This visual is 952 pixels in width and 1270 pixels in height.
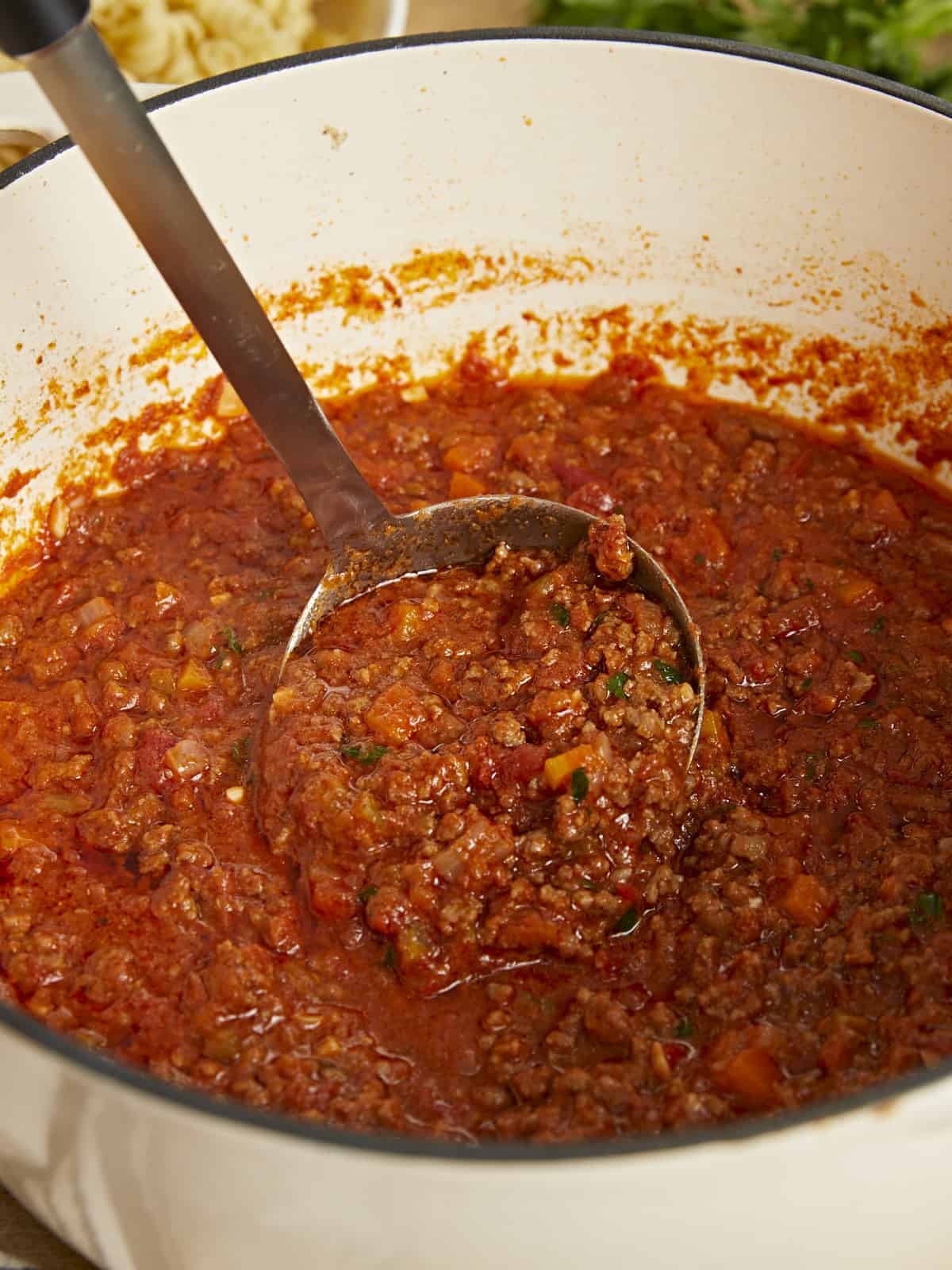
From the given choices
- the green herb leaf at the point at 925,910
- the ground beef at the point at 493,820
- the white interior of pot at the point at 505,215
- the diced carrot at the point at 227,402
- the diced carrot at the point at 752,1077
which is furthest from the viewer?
the diced carrot at the point at 227,402

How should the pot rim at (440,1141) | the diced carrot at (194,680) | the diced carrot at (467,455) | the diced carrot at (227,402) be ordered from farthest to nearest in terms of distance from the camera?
the diced carrot at (227,402) < the diced carrot at (467,455) < the diced carrot at (194,680) < the pot rim at (440,1141)

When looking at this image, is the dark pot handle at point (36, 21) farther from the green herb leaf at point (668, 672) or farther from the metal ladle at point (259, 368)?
the green herb leaf at point (668, 672)

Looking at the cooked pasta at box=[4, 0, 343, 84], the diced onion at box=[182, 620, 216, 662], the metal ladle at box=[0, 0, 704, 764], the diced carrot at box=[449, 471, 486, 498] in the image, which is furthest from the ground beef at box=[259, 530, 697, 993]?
the cooked pasta at box=[4, 0, 343, 84]

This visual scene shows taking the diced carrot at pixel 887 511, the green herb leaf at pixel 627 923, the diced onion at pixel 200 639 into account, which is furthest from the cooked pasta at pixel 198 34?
the green herb leaf at pixel 627 923

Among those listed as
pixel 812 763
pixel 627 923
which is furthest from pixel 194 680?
pixel 812 763

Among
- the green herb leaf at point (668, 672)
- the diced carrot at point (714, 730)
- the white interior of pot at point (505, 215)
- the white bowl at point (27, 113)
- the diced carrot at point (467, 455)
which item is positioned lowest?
the diced carrot at point (714, 730)

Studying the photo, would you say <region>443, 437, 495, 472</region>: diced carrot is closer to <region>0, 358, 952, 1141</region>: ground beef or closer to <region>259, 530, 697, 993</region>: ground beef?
<region>0, 358, 952, 1141</region>: ground beef

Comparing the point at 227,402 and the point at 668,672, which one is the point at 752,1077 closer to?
the point at 668,672

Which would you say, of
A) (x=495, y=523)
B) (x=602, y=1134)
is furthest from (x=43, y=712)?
(x=602, y=1134)
